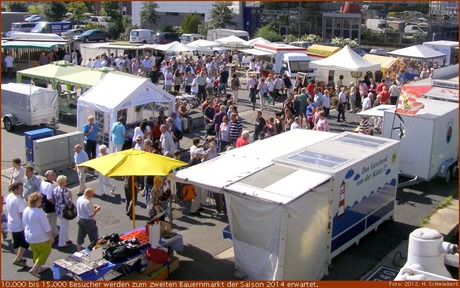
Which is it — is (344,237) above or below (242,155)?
below

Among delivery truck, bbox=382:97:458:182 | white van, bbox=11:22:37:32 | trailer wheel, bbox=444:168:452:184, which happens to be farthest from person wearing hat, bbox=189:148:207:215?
white van, bbox=11:22:37:32

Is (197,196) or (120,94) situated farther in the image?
(120,94)

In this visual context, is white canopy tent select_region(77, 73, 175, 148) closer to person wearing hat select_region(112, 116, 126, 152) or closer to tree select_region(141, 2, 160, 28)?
person wearing hat select_region(112, 116, 126, 152)

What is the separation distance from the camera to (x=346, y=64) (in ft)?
83.9

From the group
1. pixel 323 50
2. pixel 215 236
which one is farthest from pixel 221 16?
pixel 215 236

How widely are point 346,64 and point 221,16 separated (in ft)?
107

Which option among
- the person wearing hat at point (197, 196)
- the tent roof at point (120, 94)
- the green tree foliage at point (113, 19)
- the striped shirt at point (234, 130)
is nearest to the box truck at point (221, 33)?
the green tree foliage at point (113, 19)

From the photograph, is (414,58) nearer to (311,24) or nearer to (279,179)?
(279,179)

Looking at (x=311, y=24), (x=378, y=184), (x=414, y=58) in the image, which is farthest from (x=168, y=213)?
(x=311, y=24)

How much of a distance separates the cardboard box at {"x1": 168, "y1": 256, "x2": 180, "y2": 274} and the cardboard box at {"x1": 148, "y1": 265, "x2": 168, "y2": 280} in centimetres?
15

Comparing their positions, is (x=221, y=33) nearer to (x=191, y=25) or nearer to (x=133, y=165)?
(x=191, y=25)

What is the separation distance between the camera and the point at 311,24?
61781mm

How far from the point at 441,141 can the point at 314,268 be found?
717 centimetres

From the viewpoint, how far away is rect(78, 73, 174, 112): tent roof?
1645 cm
